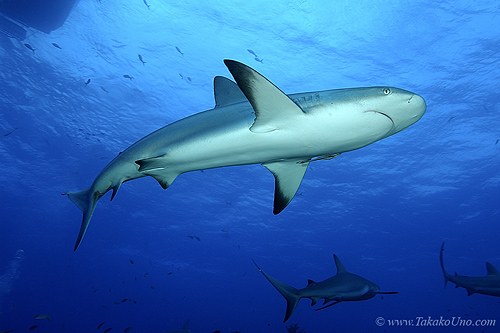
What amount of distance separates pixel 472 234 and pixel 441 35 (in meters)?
30.7

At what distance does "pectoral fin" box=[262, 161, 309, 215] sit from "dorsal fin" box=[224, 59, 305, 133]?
1019mm

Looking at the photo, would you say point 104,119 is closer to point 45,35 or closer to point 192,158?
Answer: point 45,35

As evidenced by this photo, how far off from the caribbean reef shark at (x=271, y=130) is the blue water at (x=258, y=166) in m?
11.8

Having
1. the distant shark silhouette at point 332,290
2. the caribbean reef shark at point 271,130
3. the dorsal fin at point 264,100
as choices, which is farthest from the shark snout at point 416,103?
the distant shark silhouette at point 332,290

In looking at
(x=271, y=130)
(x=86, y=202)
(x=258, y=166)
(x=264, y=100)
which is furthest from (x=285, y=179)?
(x=258, y=166)

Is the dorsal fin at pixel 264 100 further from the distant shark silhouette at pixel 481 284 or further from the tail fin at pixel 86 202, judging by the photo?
the distant shark silhouette at pixel 481 284

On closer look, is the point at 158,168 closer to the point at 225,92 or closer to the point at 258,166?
the point at 225,92

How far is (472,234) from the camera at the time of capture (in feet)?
109

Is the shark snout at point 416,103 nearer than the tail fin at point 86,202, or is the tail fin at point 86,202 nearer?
the shark snout at point 416,103

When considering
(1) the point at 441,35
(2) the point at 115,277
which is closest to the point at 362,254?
(1) the point at 441,35

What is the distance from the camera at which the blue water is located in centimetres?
1386

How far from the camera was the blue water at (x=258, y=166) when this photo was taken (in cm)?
1386

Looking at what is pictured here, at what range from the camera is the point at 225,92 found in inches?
144

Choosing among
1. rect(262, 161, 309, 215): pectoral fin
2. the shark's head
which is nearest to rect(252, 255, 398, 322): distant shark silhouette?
rect(262, 161, 309, 215): pectoral fin
